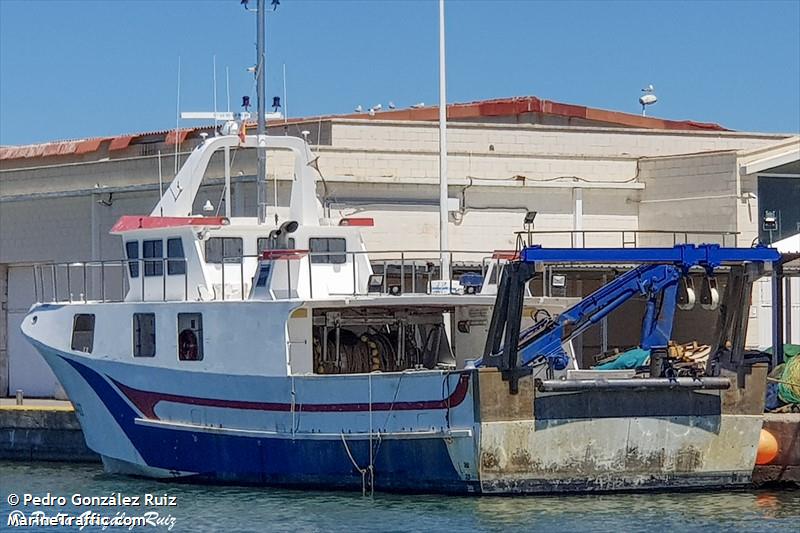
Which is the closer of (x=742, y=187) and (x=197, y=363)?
(x=197, y=363)

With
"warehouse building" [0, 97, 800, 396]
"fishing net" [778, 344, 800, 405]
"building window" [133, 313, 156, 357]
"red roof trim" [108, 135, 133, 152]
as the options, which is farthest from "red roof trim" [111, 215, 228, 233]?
"red roof trim" [108, 135, 133, 152]

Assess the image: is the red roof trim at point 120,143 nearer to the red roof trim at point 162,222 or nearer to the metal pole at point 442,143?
the metal pole at point 442,143

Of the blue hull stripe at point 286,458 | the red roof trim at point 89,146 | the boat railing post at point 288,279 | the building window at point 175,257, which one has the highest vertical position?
the red roof trim at point 89,146

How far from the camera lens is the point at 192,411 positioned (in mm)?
23688

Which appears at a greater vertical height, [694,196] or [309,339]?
[694,196]

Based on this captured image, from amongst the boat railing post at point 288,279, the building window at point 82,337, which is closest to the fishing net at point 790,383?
the boat railing post at point 288,279

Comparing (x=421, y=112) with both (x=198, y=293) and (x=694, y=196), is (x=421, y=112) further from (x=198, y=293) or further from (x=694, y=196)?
(x=198, y=293)

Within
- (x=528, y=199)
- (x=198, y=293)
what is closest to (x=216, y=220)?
(x=198, y=293)

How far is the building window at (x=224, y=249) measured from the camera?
24.5 metres

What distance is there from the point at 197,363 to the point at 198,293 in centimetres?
124

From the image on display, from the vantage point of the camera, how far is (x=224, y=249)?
24.6 meters

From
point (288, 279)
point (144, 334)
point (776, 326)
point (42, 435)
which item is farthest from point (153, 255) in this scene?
point (776, 326)

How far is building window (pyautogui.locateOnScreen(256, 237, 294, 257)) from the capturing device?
2434 centimetres

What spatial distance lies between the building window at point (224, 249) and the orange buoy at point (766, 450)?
7.95m
